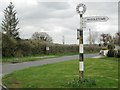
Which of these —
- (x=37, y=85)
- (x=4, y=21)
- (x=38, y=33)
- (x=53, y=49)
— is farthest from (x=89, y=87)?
(x=38, y=33)

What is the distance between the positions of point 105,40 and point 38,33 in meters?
21.6

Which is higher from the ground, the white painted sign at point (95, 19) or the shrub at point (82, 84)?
the white painted sign at point (95, 19)

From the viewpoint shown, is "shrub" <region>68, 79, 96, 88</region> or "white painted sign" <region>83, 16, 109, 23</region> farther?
"white painted sign" <region>83, 16, 109, 23</region>

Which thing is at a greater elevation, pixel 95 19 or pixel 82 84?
pixel 95 19

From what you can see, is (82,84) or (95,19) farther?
(95,19)

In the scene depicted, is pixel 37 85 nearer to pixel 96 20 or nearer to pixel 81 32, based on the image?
pixel 81 32

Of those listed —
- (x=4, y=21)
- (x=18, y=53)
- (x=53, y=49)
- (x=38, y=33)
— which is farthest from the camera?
(x=38, y=33)

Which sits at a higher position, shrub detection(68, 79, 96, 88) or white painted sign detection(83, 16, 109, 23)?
white painted sign detection(83, 16, 109, 23)

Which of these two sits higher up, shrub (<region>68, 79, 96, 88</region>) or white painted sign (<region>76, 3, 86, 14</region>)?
white painted sign (<region>76, 3, 86, 14</region>)

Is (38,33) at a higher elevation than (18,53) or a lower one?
higher

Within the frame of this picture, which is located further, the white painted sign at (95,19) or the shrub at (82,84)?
the white painted sign at (95,19)

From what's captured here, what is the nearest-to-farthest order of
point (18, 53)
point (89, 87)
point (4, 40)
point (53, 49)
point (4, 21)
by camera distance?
point (89, 87) → point (4, 40) → point (18, 53) → point (53, 49) → point (4, 21)

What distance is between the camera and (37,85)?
12625 millimetres

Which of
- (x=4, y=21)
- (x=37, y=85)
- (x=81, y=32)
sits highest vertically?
(x=4, y=21)
